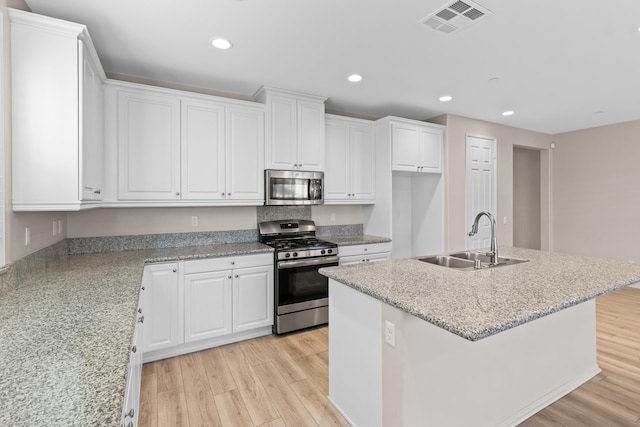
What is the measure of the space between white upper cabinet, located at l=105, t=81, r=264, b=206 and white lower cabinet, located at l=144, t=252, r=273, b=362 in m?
0.65

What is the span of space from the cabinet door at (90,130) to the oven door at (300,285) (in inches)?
65.3

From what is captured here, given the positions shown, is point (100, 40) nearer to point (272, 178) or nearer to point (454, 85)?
point (272, 178)

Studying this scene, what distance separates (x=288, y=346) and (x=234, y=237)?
1310 millimetres

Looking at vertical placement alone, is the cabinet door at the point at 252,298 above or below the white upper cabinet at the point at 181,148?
below

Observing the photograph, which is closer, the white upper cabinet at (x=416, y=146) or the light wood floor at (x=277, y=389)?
the light wood floor at (x=277, y=389)

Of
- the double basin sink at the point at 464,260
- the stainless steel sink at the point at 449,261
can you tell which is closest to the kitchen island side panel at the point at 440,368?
the double basin sink at the point at 464,260

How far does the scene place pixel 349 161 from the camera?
403cm

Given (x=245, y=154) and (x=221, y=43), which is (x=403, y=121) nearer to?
(x=245, y=154)

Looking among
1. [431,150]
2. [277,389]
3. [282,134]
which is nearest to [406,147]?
[431,150]

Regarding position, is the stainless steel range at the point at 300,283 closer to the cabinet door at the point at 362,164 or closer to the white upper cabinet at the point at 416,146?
the cabinet door at the point at 362,164

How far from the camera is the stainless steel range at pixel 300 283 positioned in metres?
3.17

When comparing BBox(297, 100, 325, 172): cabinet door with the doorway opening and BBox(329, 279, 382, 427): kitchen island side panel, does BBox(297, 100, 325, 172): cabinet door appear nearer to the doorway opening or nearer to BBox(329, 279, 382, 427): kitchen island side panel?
BBox(329, 279, 382, 427): kitchen island side panel

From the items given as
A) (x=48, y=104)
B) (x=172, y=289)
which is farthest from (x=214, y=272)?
(x=48, y=104)

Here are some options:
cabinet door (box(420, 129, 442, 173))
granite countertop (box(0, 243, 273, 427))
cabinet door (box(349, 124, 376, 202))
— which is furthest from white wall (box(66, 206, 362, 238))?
cabinet door (box(420, 129, 442, 173))
